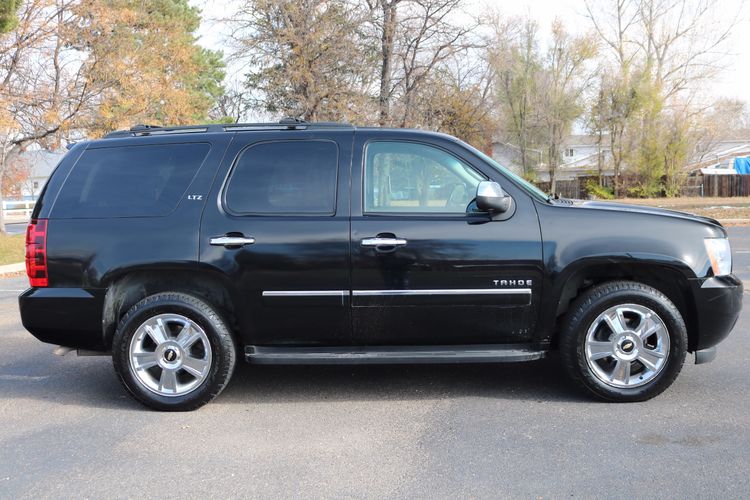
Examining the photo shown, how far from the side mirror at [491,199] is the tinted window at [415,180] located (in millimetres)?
193

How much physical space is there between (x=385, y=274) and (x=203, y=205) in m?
1.37

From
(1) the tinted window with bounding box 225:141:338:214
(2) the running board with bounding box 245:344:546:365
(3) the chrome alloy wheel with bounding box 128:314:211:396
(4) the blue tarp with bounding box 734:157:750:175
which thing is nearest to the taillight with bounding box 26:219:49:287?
(3) the chrome alloy wheel with bounding box 128:314:211:396

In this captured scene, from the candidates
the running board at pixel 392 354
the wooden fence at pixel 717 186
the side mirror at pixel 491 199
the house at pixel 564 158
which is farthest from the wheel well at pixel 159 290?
the wooden fence at pixel 717 186

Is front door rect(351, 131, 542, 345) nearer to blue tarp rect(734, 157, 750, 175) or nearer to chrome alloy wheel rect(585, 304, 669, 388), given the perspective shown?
chrome alloy wheel rect(585, 304, 669, 388)

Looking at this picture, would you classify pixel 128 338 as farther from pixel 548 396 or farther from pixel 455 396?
pixel 548 396

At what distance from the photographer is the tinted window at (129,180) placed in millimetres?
4734

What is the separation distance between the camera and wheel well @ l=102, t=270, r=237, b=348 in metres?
4.68

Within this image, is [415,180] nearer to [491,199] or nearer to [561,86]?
[491,199]

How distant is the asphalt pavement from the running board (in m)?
0.35

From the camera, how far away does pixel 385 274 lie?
4.52 meters

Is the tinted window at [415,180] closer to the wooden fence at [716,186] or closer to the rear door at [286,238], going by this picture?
the rear door at [286,238]

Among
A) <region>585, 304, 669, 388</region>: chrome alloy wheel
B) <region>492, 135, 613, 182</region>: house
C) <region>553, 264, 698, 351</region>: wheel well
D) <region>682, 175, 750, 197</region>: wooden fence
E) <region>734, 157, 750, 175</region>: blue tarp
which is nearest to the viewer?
<region>585, 304, 669, 388</region>: chrome alloy wheel

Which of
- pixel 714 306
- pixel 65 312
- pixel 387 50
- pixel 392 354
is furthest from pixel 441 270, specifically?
pixel 387 50

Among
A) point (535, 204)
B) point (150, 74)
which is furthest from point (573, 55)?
point (535, 204)
